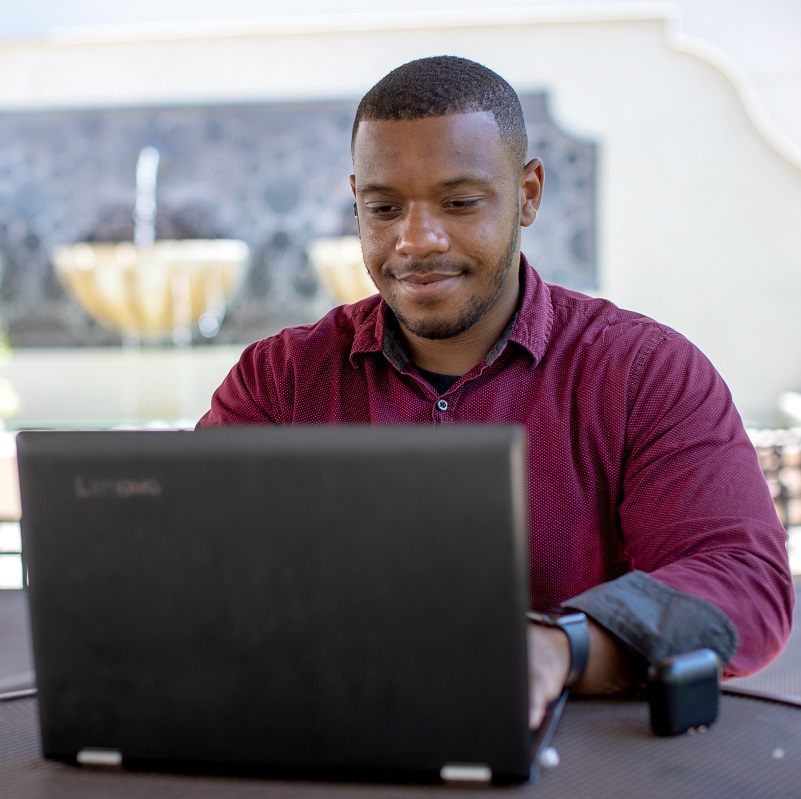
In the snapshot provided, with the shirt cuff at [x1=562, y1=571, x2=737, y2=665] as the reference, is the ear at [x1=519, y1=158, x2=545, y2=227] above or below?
above

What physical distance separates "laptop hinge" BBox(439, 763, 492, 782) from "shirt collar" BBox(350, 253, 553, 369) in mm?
787

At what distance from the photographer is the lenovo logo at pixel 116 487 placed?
0.74 metres

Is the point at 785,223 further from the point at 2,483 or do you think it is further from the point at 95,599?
the point at 95,599

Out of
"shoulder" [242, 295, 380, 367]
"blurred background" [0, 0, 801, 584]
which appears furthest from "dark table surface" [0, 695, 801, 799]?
"blurred background" [0, 0, 801, 584]

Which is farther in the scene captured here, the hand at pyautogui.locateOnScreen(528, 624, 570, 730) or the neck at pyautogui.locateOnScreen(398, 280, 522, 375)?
the neck at pyautogui.locateOnScreen(398, 280, 522, 375)

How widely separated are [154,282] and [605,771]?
4412 millimetres

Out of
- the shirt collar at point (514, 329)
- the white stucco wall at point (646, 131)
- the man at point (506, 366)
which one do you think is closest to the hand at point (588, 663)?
the man at point (506, 366)

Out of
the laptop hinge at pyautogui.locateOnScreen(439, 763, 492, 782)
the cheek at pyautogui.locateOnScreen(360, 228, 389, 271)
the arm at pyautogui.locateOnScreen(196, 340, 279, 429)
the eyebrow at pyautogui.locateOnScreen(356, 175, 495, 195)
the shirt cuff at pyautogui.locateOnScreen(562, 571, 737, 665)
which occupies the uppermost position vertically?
the eyebrow at pyautogui.locateOnScreen(356, 175, 495, 195)

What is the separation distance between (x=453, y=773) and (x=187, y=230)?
486 cm

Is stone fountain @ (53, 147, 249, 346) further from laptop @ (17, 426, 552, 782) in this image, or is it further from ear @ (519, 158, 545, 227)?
laptop @ (17, 426, 552, 782)

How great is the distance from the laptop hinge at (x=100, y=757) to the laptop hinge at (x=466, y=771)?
0.24 metres

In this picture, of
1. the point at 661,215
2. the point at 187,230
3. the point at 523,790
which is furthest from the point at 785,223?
the point at 523,790

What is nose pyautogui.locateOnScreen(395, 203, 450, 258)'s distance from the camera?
4.54ft

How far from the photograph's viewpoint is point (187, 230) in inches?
210
